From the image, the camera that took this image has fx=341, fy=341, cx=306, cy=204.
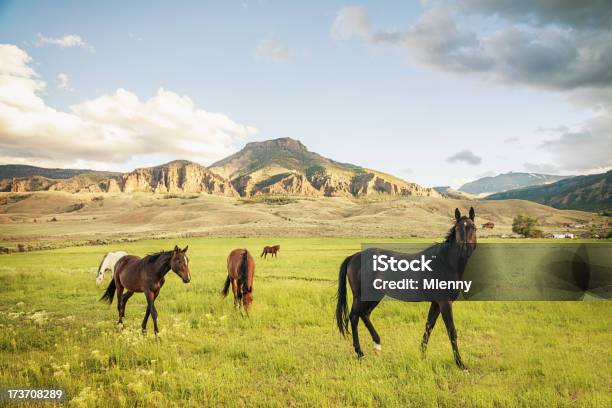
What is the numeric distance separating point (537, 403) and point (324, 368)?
4.01 meters

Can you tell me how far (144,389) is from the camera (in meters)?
6.59

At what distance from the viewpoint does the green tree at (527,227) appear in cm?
7775

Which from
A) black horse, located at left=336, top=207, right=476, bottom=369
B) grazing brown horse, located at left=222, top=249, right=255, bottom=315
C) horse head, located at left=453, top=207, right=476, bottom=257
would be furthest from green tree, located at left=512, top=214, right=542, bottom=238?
horse head, located at left=453, top=207, right=476, bottom=257

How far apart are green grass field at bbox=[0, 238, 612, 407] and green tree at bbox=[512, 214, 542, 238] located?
2945 inches

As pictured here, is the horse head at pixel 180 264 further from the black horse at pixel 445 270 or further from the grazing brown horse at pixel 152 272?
the black horse at pixel 445 270

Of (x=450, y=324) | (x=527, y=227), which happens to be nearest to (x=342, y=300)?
(x=450, y=324)

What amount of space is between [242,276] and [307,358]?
5.49 meters

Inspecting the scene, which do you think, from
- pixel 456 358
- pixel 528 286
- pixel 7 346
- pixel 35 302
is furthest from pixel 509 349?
pixel 35 302

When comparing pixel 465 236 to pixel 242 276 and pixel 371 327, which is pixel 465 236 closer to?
pixel 371 327

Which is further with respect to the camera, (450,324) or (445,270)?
(445,270)

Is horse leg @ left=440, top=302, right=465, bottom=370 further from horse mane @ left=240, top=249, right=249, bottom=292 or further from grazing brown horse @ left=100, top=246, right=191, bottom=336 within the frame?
horse mane @ left=240, top=249, right=249, bottom=292

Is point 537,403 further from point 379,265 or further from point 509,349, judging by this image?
point 379,265

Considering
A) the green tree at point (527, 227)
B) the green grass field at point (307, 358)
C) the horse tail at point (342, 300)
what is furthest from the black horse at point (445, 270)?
the green tree at point (527, 227)

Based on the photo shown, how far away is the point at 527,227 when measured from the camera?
79.1 meters
